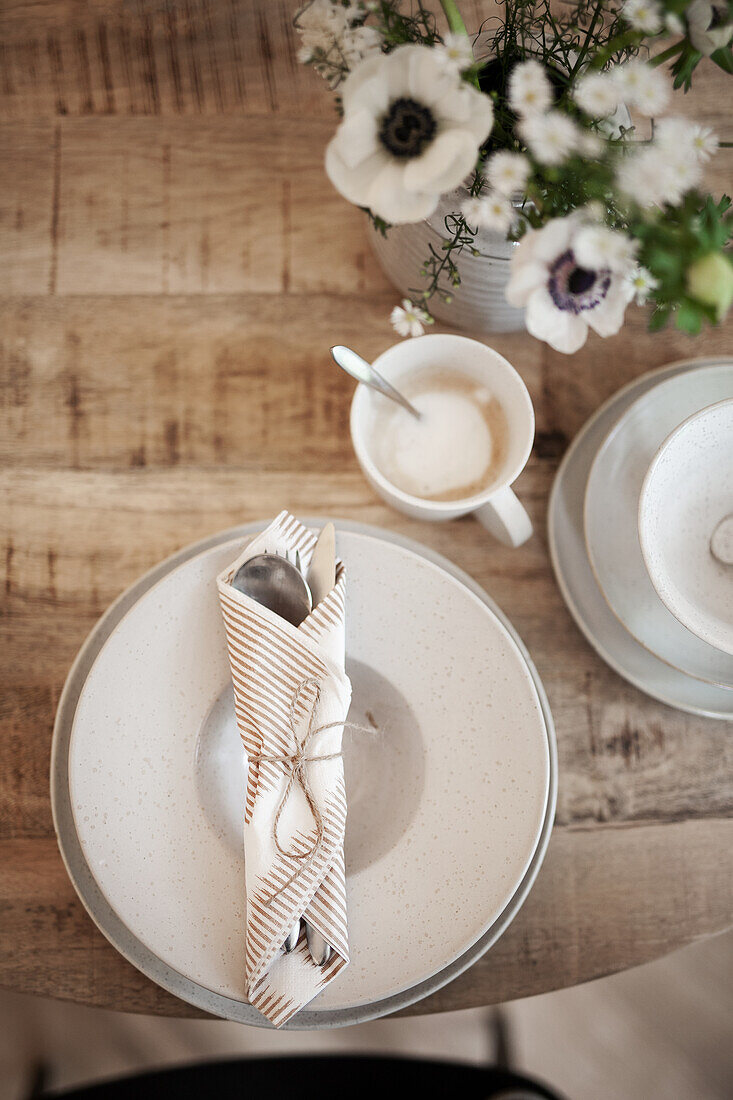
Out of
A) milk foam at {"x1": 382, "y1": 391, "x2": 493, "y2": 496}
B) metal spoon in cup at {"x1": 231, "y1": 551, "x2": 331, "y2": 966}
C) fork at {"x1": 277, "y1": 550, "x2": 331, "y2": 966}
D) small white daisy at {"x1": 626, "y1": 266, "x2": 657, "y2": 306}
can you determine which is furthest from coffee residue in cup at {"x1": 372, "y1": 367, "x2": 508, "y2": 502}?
fork at {"x1": 277, "y1": 550, "x2": 331, "y2": 966}

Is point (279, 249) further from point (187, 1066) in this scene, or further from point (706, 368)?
point (187, 1066)

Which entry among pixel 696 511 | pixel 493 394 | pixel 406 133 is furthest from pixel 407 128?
pixel 696 511

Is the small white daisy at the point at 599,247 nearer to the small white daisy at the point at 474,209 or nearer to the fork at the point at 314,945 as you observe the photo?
the small white daisy at the point at 474,209

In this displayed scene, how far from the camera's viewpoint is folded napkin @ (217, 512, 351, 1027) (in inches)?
20.8

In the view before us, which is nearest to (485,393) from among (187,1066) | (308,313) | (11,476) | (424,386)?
(424,386)

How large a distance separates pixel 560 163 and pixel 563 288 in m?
0.06

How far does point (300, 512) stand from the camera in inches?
26.8

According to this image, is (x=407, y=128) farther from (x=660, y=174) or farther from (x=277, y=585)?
(x=277, y=585)

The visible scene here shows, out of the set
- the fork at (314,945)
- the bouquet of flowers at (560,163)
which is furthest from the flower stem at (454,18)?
the fork at (314,945)

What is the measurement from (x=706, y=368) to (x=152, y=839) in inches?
23.1

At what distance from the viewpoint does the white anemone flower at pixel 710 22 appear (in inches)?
15.8

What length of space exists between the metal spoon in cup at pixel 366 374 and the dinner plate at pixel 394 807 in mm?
120

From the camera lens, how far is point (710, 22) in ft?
1.33

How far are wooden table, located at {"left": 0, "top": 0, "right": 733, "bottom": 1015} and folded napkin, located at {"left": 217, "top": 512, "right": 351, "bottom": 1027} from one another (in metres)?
0.17
